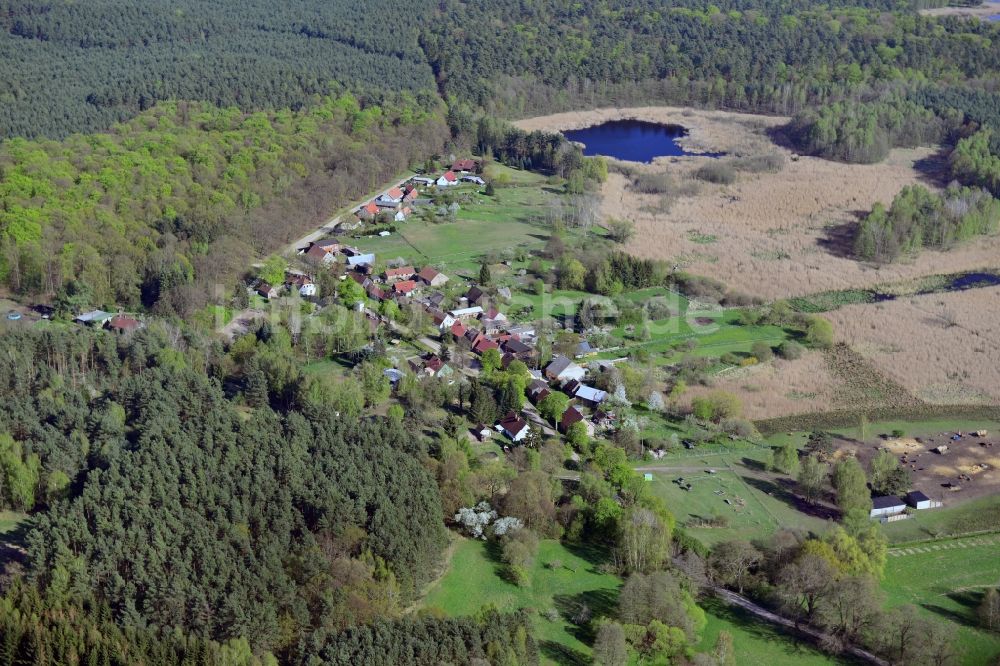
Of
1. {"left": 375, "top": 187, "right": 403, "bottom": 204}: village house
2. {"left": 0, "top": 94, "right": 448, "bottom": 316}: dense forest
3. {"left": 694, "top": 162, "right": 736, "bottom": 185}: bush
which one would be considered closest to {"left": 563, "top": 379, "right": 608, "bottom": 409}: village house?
{"left": 0, "top": 94, "right": 448, "bottom": 316}: dense forest

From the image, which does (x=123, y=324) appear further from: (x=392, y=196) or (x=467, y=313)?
(x=392, y=196)

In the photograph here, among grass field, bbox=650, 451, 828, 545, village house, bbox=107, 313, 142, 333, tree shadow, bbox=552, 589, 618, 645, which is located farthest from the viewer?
village house, bbox=107, 313, 142, 333

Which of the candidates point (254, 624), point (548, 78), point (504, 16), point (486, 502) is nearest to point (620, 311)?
point (486, 502)

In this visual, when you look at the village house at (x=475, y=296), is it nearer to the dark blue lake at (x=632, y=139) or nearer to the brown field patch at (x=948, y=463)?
the brown field patch at (x=948, y=463)

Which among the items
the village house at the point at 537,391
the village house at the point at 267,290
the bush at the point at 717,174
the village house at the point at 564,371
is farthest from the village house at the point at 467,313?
the bush at the point at 717,174

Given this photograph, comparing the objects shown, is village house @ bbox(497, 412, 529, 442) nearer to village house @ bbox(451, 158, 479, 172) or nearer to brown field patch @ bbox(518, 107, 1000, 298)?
brown field patch @ bbox(518, 107, 1000, 298)

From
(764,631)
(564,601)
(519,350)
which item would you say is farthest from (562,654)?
(519,350)
